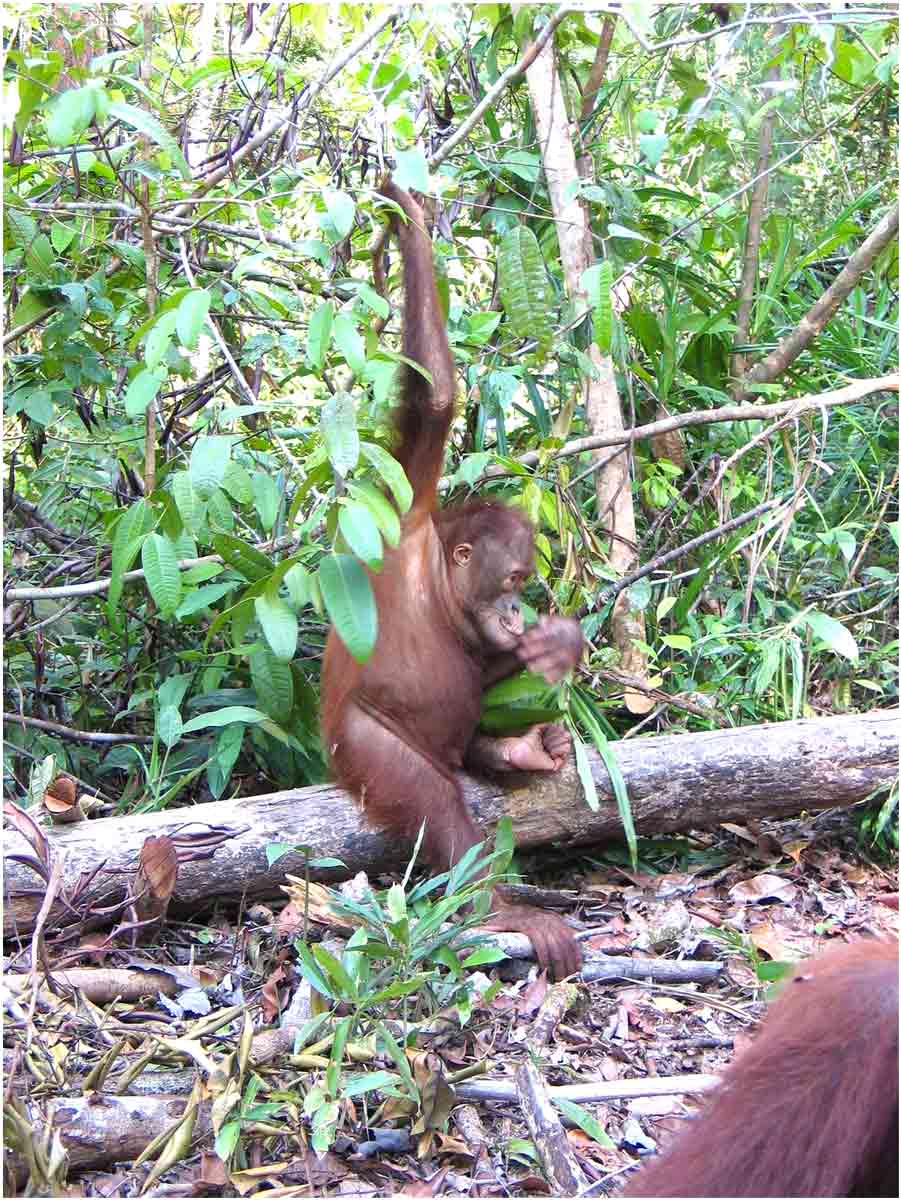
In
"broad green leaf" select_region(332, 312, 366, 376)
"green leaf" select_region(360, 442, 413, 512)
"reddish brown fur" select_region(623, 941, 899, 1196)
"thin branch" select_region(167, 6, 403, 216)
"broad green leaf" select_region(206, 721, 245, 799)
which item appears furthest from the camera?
"broad green leaf" select_region(206, 721, 245, 799)

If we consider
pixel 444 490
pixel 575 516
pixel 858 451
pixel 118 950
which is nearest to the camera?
pixel 118 950

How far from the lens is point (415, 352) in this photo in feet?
10.9

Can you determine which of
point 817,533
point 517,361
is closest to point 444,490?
point 517,361

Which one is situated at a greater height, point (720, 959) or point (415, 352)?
point (415, 352)

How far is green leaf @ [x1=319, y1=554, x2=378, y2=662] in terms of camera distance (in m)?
2.45

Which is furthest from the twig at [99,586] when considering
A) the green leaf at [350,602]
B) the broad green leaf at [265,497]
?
the green leaf at [350,602]

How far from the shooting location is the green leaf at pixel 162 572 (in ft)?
10.5

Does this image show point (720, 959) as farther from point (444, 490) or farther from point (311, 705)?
point (444, 490)

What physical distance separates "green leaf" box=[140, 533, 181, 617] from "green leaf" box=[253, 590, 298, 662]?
474 mm

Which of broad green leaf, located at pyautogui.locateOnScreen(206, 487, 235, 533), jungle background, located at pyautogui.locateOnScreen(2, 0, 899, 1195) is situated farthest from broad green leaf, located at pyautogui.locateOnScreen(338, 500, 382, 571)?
broad green leaf, located at pyautogui.locateOnScreen(206, 487, 235, 533)

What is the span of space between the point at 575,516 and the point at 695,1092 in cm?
206

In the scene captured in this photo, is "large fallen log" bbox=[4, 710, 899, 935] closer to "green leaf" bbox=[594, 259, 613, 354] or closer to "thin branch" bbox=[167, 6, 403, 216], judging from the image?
"green leaf" bbox=[594, 259, 613, 354]

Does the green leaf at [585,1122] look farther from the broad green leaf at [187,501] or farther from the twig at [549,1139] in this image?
the broad green leaf at [187,501]

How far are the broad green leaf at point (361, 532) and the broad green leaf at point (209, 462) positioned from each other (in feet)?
1.78
